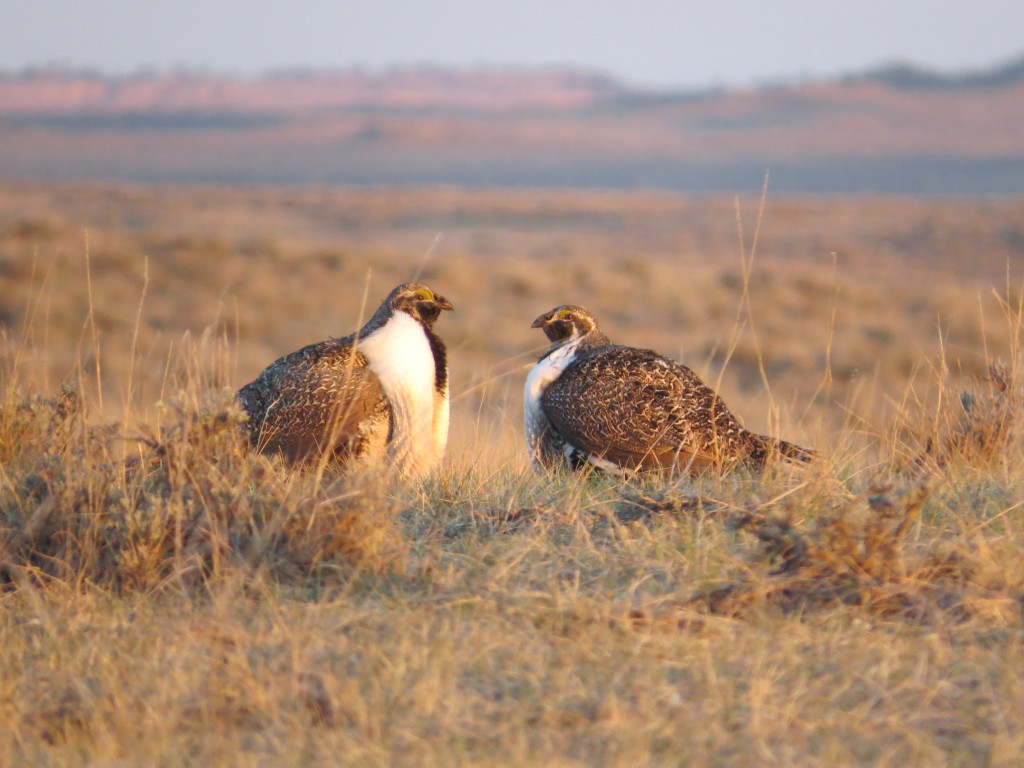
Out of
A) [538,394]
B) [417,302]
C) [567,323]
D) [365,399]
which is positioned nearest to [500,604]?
[365,399]

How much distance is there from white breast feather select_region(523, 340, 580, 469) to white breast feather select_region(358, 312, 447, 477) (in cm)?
42

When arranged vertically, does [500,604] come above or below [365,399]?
below

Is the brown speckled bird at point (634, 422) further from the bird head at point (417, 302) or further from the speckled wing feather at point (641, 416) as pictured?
the bird head at point (417, 302)

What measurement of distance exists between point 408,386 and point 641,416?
102 centimetres

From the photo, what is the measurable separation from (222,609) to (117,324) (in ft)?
58.6

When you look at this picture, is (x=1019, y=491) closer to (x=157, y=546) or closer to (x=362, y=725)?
(x=362, y=725)

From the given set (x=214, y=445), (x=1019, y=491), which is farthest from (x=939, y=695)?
(x=214, y=445)

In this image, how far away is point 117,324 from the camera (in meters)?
20.1

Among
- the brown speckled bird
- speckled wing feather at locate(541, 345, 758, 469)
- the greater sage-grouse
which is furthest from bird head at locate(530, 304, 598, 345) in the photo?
the greater sage-grouse

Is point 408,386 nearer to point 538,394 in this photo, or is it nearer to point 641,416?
point 538,394

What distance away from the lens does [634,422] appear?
5.24 meters

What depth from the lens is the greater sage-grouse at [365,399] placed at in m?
5.08

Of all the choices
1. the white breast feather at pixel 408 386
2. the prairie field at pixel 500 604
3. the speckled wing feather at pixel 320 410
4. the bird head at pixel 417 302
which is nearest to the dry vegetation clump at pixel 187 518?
the prairie field at pixel 500 604

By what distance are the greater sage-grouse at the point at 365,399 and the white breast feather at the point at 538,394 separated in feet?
1.36
